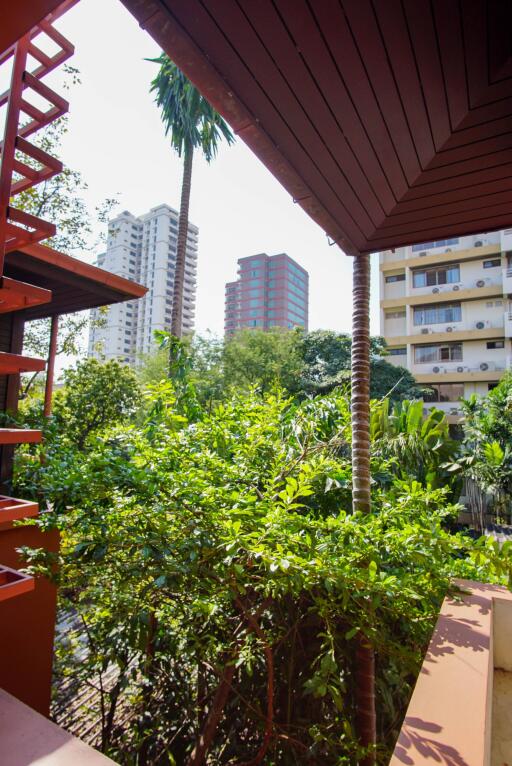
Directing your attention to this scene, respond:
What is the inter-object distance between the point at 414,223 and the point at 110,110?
7.35 metres

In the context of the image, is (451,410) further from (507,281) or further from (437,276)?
(437,276)

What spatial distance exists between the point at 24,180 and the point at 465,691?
2.39 m

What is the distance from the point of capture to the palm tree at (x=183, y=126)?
10633 mm

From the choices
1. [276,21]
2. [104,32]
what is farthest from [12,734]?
[104,32]

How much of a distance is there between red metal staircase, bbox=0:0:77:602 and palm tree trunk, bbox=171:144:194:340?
27.1 feet

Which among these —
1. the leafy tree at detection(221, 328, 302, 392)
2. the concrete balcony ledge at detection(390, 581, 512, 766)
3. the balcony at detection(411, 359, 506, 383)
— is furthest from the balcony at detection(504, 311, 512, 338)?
the concrete balcony ledge at detection(390, 581, 512, 766)

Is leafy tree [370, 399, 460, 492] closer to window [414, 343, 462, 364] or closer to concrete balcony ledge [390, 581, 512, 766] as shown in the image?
concrete balcony ledge [390, 581, 512, 766]

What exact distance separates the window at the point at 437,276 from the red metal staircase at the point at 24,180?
24.8 meters

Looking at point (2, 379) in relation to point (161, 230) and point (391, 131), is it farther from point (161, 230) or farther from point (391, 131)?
point (161, 230)

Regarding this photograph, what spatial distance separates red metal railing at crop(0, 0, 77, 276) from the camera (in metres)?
1.43

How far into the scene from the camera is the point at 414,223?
261 cm

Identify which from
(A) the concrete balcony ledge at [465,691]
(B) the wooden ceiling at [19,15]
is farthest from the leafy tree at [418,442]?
(B) the wooden ceiling at [19,15]

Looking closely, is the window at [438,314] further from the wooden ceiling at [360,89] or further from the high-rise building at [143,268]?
the high-rise building at [143,268]

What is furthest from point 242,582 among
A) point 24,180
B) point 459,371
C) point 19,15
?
point 459,371
